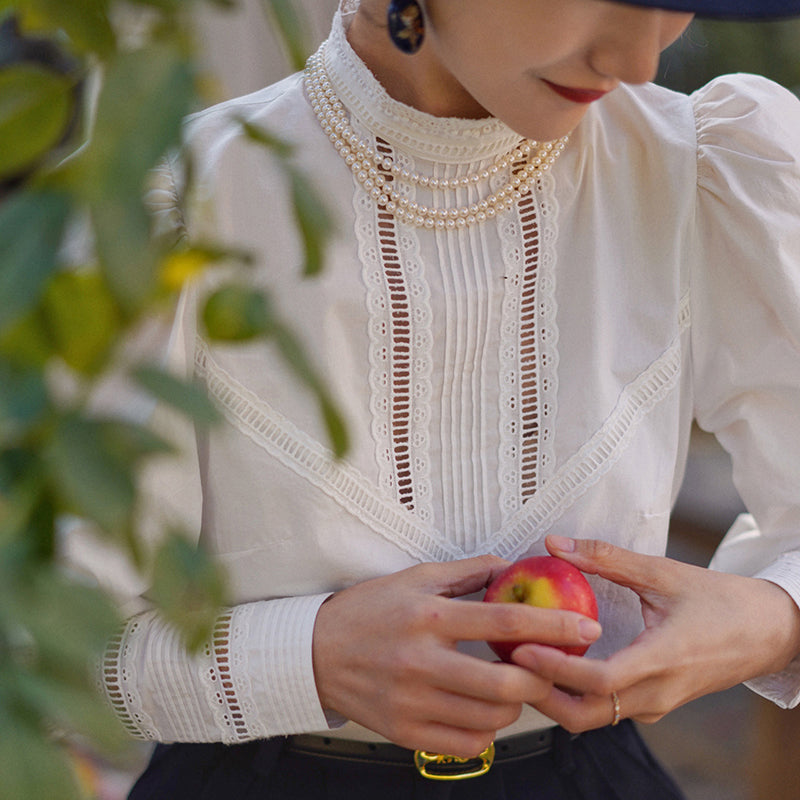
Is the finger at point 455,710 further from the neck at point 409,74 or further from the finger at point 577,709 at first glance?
the neck at point 409,74

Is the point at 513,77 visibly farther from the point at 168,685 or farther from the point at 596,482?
the point at 168,685

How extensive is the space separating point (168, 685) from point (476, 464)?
0.36 metres

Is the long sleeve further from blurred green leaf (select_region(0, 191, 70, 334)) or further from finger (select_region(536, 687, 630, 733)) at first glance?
blurred green leaf (select_region(0, 191, 70, 334))

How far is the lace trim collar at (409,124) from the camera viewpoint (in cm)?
90

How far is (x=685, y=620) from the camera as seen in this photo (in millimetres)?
848

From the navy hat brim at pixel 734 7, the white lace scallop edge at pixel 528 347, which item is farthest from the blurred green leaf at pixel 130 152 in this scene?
the white lace scallop edge at pixel 528 347

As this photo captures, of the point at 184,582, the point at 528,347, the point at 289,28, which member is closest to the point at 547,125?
the point at 528,347

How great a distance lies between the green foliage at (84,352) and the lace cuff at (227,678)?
0.56 meters

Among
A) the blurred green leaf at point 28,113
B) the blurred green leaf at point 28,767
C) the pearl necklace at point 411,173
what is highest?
the blurred green leaf at point 28,113

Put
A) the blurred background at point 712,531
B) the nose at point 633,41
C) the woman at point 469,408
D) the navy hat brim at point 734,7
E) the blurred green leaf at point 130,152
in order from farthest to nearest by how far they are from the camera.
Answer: the blurred background at point 712,531
the woman at point 469,408
the nose at point 633,41
the navy hat brim at point 734,7
the blurred green leaf at point 130,152

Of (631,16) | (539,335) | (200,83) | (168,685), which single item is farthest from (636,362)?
(200,83)

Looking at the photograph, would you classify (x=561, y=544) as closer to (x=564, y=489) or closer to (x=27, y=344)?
(x=564, y=489)

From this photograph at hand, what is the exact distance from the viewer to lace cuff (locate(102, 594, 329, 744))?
85 cm

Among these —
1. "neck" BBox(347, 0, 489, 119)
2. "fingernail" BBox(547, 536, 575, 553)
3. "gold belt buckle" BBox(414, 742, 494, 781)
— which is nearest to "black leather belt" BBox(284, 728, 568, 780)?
"gold belt buckle" BBox(414, 742, 494, 781)
